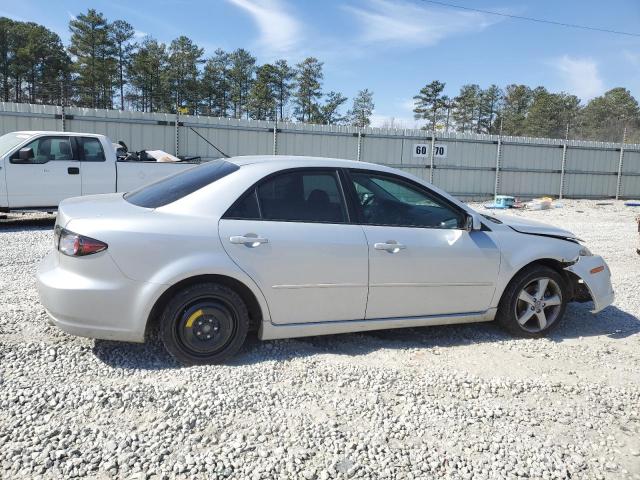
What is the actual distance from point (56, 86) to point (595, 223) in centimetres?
4238

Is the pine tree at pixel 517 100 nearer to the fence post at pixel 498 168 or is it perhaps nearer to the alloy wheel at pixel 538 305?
the fence post at pixel 498 168

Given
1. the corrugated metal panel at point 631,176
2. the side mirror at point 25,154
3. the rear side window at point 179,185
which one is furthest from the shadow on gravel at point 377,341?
the corrugated metal panel at point 631,176

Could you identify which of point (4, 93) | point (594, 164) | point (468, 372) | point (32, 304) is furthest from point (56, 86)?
point (468, 372)

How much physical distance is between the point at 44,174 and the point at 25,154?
18.9 inches

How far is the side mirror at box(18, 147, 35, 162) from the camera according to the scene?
33.6 ft

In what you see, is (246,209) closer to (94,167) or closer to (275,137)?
(94,167)

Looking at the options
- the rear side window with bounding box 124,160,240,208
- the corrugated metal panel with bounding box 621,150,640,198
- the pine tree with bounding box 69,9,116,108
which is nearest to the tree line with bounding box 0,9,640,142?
the pine tree with bounding box 69,9,116,108

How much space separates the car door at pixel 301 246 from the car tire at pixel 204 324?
249 mm

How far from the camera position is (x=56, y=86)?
143 ft

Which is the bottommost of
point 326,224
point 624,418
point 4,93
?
point 624,418

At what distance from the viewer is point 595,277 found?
505 cm

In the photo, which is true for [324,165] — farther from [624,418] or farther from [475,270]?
[624,418]

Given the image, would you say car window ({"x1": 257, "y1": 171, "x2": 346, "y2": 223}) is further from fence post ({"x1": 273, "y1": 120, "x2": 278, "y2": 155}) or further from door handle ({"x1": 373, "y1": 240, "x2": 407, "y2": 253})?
fence post ({"x1": 273, "y1": 120, "x2": 278, "y2": 155})

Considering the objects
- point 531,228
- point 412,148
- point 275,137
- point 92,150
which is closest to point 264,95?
point 412,148
